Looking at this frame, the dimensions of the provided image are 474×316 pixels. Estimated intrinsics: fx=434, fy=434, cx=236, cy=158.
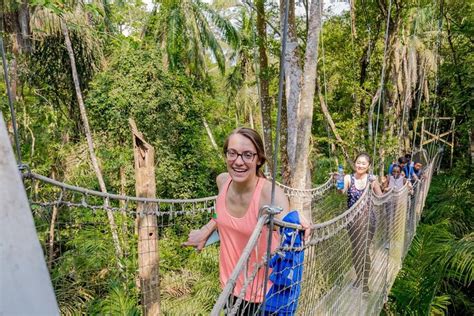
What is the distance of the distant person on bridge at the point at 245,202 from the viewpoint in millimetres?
1018

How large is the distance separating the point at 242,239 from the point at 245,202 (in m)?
0.09

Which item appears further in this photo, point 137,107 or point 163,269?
point 137,107

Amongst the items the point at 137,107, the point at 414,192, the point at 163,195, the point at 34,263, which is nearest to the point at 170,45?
the point at 137,107

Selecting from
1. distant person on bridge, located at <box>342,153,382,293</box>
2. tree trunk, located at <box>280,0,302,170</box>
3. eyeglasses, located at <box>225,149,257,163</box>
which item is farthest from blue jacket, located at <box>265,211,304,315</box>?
tree trunk, located at <box>280,0,302,170</box>

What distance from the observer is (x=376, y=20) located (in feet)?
19.3

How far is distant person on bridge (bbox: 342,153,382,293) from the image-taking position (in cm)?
207

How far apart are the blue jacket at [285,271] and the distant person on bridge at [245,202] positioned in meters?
0.02

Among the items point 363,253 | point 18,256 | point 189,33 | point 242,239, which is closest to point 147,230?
point 363,253

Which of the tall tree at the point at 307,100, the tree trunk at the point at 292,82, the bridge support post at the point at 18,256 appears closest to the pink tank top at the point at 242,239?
the bridge support post at the point at 18,256

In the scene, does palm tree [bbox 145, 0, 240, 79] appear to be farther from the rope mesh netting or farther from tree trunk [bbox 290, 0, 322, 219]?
tree trunk [bbox 290, 0, 322, 219]

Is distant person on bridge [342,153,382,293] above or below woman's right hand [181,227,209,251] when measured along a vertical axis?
below

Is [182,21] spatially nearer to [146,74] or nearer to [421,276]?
[146,74]

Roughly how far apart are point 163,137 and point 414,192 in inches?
172

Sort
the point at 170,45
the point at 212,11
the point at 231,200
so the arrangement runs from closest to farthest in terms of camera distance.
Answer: the point at 231,200
the point at 170,45
the point at 212,11
